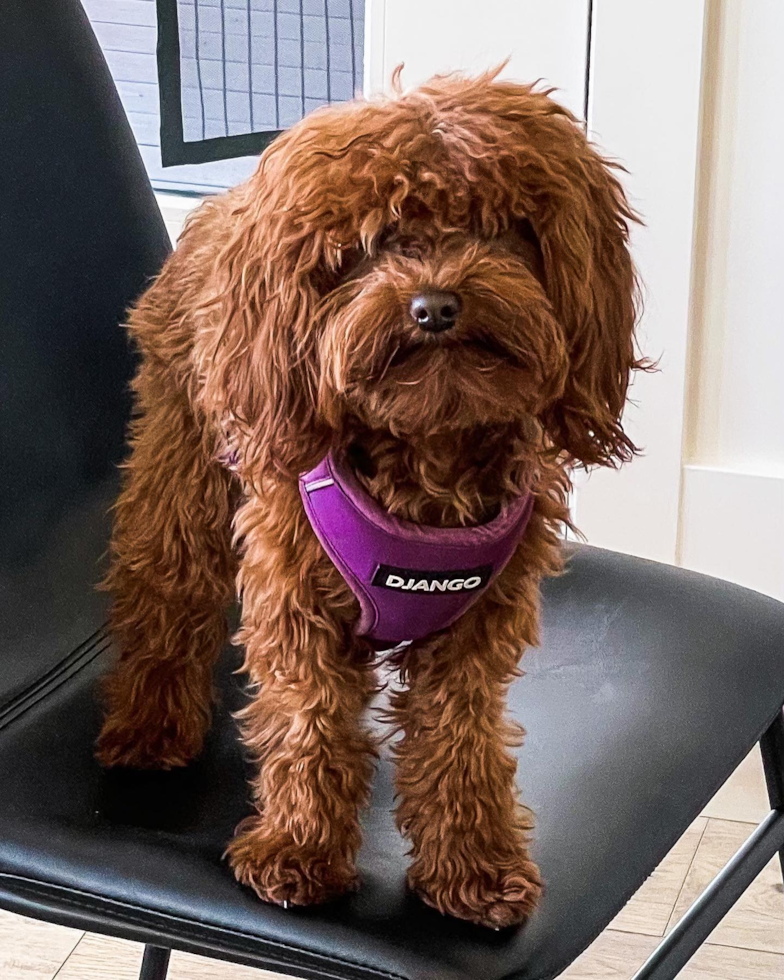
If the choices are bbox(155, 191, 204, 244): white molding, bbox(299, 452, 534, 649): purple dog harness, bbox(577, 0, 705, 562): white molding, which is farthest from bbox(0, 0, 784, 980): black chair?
bbox(155, 191, 204, 244): white molding

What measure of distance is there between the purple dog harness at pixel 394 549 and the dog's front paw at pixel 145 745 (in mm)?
267

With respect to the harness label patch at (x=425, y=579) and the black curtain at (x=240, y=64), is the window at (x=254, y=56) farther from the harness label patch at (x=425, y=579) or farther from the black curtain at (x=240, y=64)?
the harness label patch at (x=425, y=579)

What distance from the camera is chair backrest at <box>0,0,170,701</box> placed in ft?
3.96

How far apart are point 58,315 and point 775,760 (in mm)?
724

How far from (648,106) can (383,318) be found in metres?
1.11

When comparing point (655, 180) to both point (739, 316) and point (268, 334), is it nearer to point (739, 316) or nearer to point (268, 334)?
point (739, 316)

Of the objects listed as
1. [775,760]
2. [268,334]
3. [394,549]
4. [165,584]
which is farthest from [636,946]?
[268,334]

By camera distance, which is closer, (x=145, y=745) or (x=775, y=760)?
(x=145, y=745)

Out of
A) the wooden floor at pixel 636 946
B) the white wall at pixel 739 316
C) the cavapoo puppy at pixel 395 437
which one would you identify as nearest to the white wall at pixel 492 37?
the white wall at pixel 739 316

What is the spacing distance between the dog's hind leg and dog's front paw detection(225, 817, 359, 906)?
168mm

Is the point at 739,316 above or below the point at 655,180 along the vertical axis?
below

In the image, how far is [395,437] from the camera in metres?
0.91

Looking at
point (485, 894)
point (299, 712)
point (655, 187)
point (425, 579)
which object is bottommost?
point (485, 894)

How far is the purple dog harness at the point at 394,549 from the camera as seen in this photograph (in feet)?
3.02
